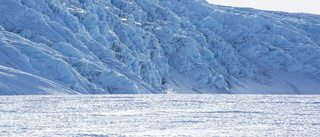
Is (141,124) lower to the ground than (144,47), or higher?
higher

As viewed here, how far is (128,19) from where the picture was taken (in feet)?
191

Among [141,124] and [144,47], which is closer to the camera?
[141,124]

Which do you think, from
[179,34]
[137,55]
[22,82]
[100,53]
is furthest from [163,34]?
[22,82]

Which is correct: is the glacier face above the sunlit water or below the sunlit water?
below

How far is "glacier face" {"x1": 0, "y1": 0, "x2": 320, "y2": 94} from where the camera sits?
37.4 meters

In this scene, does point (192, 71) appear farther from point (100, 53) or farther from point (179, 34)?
point (100, 53)

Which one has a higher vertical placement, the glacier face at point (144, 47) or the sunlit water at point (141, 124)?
the sunlit water at point (141, 124)

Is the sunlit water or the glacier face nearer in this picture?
the sunlit water

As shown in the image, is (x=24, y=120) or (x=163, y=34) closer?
(x=24, y=120)

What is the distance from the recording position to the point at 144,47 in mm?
53781

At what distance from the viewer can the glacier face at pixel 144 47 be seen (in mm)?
37438

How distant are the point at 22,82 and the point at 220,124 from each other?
1994cm

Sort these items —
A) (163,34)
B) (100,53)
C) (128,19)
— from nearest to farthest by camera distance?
(100,53) → (128,19) → (163,34)

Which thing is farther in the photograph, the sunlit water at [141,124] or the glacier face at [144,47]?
the glacier face at [144,47]
